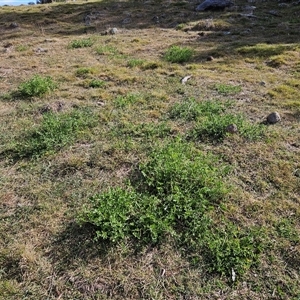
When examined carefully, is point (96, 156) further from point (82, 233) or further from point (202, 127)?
point (202, 127)

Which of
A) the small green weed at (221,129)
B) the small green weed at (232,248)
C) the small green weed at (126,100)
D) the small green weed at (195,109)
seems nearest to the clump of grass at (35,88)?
the small green weed at (126,100)

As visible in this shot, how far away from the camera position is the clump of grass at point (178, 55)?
668cm

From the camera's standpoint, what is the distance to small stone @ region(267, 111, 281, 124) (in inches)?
161

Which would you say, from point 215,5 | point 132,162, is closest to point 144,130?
point 132,162

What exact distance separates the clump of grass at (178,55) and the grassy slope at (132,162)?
0.22m

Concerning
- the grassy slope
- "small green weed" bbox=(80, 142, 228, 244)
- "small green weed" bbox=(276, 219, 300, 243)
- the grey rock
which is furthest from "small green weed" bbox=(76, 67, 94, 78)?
the grey rock

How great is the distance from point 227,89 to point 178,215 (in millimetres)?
3064

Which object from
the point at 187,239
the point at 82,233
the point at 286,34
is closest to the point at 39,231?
the point at 82,233

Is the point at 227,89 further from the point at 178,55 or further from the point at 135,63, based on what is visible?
the point at 135,63

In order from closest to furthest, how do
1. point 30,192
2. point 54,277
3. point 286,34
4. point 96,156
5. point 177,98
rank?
point 54,277 < point 30,192 < point 96,156 < point 177,98 < point 286,34

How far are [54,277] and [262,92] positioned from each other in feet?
13.6

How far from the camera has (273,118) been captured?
4098 millimetres

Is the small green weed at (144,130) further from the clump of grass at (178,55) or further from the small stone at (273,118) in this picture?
the clump of grass at (178,55)

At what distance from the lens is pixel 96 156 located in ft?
11.6
